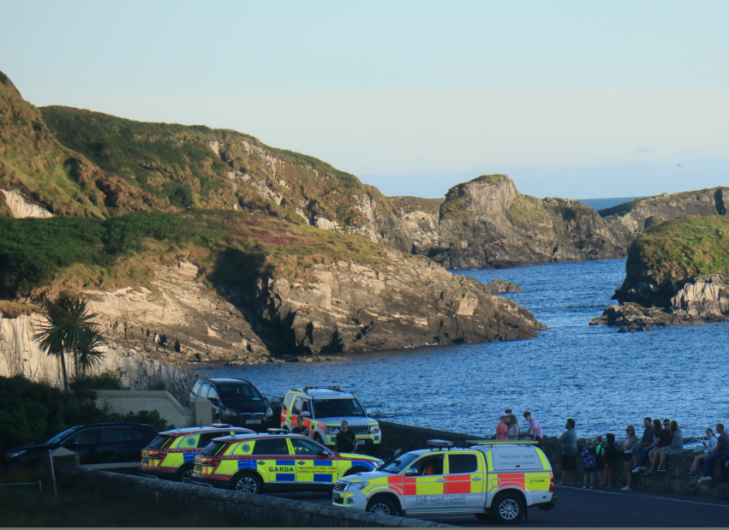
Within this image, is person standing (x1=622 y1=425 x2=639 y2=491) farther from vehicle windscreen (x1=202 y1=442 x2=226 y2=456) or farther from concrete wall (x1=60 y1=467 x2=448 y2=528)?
concrete wall (x1=60 y1=467 x2=448 y2=528)

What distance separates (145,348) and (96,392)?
50.5 m

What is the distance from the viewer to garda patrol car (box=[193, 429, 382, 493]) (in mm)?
18828

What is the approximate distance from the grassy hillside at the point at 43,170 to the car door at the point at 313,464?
91.5 meters

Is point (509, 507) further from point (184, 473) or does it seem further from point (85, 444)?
point (85, 444)

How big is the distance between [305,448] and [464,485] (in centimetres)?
490

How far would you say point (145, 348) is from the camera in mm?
80062

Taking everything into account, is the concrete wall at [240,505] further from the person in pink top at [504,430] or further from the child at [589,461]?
the person in pink top at [504,430]

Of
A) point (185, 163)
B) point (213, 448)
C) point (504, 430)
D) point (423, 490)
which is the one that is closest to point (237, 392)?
point (504, 430)

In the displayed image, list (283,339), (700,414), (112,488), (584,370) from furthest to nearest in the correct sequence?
(283,339)
(584,370)
(700,414)
(112,488)

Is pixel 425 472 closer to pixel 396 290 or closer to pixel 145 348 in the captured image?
pixel 145 348

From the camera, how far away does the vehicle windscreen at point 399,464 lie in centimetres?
1672

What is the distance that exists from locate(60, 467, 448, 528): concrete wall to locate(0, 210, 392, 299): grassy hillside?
220 ft

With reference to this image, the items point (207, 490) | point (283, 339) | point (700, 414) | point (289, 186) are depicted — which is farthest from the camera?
point (289, 186)

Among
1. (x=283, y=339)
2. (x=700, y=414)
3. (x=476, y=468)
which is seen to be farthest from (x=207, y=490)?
(x=283, y=339)
